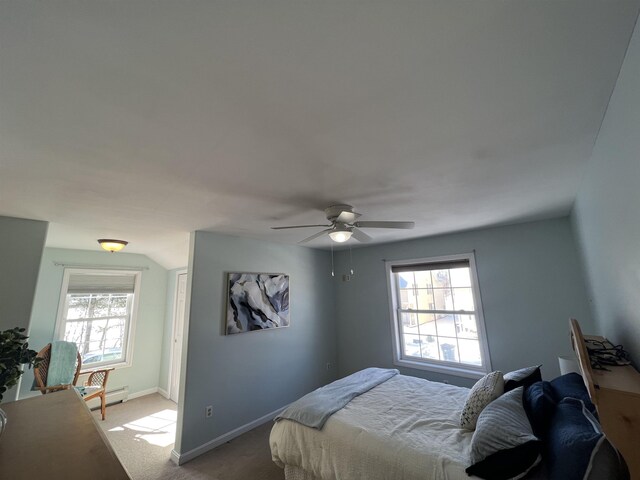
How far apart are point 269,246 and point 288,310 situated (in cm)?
103

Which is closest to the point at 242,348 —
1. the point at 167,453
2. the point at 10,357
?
the point at 167,453

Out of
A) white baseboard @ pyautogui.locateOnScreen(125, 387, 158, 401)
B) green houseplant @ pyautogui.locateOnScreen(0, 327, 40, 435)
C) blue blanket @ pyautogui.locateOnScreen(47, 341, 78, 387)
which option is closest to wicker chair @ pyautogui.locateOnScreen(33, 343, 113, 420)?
blue blanket @ pyautogui.locateOnScreen(47, 341, 78, 387)

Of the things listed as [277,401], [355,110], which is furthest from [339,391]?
[355,110]

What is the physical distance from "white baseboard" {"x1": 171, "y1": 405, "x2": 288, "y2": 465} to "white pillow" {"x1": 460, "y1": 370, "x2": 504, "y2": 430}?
2602 millimetres

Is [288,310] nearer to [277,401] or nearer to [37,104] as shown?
[277,401]

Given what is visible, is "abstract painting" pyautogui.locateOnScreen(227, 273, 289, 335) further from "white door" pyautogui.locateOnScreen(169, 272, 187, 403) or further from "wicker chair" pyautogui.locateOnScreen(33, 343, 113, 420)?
"wicker chair" pyautogui.locateOnScreen(33, 343, 113, 420)

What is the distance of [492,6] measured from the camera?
2.42 ft

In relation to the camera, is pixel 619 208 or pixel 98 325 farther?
pixel 98 325

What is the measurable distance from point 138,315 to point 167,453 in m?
2.56

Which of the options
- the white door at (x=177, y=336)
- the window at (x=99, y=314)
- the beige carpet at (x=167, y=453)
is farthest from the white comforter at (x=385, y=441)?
the window at (x=99, y=314)

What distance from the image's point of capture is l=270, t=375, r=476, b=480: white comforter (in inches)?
64.3

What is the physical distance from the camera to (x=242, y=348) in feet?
11.1

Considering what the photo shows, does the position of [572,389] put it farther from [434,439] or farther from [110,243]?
[110,243]

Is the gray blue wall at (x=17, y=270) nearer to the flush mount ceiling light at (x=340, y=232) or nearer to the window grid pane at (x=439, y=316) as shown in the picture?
the flush mount ceiling light at (x=340, y=232)
